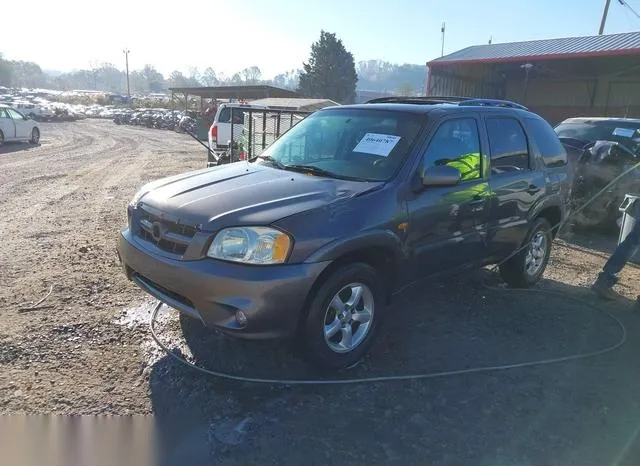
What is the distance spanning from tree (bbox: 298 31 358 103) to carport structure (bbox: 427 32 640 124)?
74.0 ft

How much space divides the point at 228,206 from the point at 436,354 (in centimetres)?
198

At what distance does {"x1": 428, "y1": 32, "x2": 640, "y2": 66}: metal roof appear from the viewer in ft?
64.2

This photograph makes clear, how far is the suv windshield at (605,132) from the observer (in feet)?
29.4

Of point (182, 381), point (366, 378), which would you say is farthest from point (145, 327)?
point (366, 378)

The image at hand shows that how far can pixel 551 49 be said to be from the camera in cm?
2191

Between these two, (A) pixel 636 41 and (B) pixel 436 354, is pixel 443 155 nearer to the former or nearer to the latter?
(B) pixel 436 354

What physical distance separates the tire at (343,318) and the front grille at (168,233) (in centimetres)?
90

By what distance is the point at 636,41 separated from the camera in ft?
64.2

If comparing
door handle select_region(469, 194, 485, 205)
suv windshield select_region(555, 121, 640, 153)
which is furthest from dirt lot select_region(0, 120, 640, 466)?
suv windshield select_region(555, 121, 640, 153)

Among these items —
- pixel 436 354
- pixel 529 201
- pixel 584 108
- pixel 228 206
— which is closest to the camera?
pixel 228 206

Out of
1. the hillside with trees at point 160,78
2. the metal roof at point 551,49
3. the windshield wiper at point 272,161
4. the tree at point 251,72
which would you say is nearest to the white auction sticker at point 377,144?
the windshield wiper at point 272,161

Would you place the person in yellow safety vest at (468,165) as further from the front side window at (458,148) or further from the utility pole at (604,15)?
the utility pole at (604,15)

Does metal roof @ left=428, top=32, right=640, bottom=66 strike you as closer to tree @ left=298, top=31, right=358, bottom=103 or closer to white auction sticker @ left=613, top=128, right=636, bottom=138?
white auction sticker @ left=613, top=128, right=636, bottom=138

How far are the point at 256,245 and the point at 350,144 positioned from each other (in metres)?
1.53
